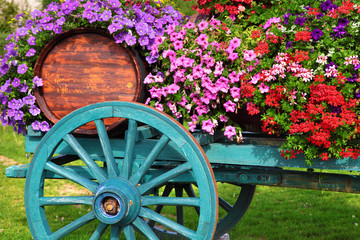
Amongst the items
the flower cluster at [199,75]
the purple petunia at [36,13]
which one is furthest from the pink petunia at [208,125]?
the purple petunia at [36,13]

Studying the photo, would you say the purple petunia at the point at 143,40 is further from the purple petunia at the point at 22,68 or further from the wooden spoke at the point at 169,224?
the wooden spoke at the point at 169,224

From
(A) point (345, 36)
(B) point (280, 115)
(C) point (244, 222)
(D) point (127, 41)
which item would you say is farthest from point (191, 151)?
(C) point (244, 222)

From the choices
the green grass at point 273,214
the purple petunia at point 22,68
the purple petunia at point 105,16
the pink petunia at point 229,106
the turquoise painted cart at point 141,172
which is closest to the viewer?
the turquoise painted cart at point 141,172

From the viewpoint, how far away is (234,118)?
2393mm

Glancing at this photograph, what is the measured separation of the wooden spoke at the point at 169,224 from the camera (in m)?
2.08

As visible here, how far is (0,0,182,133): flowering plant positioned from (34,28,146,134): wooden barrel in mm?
57

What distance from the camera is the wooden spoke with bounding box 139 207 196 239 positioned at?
2.08m

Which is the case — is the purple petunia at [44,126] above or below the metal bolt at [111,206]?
above

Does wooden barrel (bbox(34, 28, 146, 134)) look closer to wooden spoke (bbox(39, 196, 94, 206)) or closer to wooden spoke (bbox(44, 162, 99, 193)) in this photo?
wooden spoke (bbox(44, 162, 99, 193))

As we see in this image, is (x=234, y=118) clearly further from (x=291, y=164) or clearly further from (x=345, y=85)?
(x=345, y=85)

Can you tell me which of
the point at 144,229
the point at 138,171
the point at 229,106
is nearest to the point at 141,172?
the point at 138,171

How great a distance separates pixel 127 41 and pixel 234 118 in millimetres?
713

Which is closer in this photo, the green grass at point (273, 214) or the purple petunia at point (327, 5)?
the purple petunia at point (327, 5)

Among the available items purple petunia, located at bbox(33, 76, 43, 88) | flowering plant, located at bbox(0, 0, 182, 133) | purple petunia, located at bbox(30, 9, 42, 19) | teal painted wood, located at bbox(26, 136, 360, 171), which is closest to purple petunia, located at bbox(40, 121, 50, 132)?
flowering plant, located at bbox(0, 0, 182, 133)
